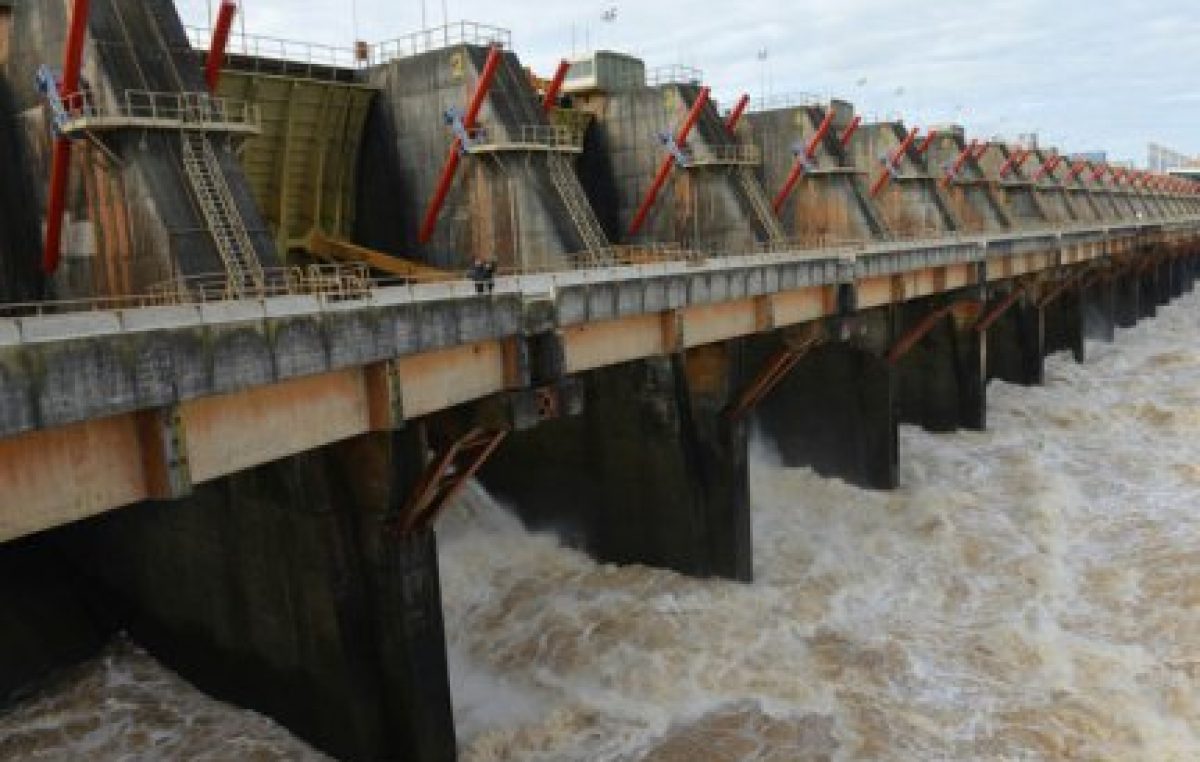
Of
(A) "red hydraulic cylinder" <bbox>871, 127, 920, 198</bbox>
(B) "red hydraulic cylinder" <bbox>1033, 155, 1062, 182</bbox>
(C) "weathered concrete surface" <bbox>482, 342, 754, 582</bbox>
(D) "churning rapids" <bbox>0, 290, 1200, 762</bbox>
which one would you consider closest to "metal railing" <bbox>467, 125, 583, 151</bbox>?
(C) "weathered concrete surface" <bbox>482, 342, 754, 582</bbox>

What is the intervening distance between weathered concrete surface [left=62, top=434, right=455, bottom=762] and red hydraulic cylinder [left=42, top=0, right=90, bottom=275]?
21.6ft

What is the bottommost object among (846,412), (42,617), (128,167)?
(42,617)

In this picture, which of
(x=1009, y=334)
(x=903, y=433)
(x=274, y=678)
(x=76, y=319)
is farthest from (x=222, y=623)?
(x=1009, y=334)

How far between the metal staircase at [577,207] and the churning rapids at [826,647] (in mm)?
8520

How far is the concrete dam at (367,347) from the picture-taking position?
11422 millimetres

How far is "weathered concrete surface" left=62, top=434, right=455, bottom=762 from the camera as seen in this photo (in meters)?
15.2

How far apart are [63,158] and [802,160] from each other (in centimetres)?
3462

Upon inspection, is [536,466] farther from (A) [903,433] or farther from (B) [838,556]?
(A) [903,433]

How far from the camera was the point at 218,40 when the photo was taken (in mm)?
20719

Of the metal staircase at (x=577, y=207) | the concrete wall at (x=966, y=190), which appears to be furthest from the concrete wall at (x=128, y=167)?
the concrete wall at (x=966, y=190)

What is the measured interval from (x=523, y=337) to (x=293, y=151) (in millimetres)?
15718

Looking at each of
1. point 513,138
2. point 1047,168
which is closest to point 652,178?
point 513,138

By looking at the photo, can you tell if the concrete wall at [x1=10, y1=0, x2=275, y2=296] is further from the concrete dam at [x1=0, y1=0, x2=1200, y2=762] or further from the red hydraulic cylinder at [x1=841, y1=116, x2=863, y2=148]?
the red hydraulic cylinder at [x1=841, y1=116, x2=863, y2=148]

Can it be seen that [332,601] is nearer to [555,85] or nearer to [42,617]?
[42,617]
